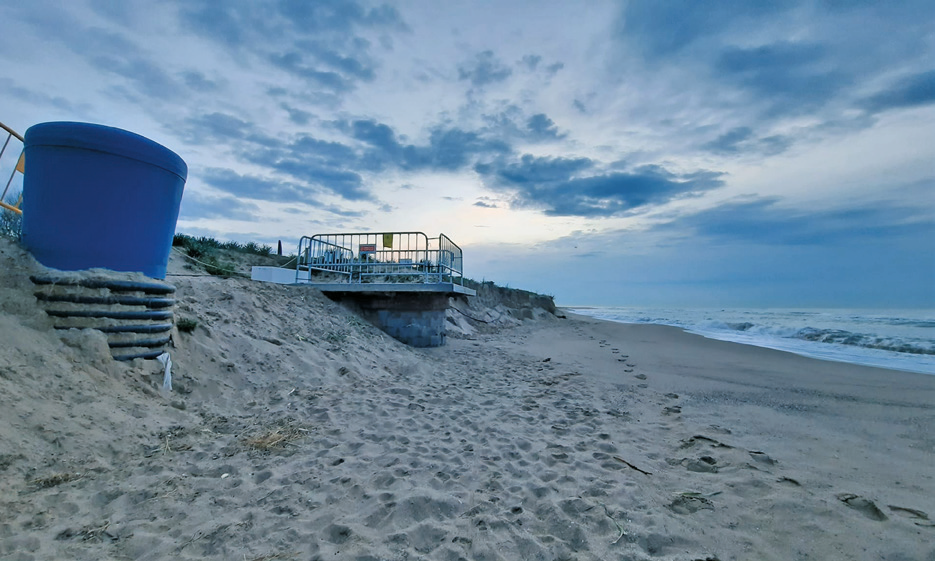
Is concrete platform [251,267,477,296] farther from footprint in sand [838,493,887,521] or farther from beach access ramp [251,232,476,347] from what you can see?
footprint in sand [838,493,887,521]

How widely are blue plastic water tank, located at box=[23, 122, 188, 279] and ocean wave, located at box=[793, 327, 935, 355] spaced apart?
1696cm

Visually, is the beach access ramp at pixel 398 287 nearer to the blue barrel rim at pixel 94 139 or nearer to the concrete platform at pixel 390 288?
the concrete platform at pixel 390 288

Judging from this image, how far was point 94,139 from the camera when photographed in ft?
13.4

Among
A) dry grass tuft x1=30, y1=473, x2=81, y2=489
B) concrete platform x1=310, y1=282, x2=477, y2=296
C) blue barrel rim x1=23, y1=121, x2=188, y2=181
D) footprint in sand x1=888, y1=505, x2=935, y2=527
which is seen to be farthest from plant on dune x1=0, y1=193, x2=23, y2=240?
footprint in sand x1=888, y1=505, x2=935, y2=527

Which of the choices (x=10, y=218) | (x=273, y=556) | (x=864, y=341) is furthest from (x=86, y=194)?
(x=864, y=341)

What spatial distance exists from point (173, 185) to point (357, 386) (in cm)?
346

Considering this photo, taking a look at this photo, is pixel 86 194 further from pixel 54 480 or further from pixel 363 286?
pixel 363 286

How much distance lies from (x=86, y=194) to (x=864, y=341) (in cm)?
1906

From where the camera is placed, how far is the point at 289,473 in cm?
327

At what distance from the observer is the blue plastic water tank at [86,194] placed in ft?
13.2

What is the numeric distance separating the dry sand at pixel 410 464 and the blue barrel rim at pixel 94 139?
1.06m

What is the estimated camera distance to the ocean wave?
38.5 feet

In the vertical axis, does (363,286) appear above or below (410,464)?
above

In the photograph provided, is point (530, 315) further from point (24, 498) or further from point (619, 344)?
point (24, 498)
